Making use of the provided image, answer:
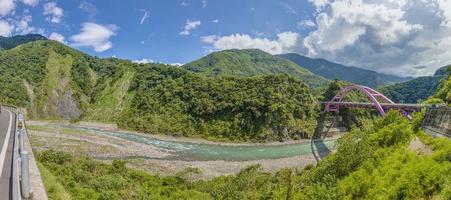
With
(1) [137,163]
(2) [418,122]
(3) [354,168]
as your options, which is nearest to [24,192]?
(3) [354,168]

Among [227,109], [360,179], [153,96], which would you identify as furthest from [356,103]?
[360,179]

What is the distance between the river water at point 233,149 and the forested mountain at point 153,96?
648cm

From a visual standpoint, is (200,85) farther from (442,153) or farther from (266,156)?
(442,153)

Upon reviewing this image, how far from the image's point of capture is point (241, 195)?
3266 centimetres

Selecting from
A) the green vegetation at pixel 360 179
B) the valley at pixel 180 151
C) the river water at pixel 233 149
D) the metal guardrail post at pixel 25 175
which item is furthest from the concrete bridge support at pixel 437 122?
the river water at pixel 233 149

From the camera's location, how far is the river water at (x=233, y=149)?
240 feet

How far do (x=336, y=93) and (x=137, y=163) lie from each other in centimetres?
7164

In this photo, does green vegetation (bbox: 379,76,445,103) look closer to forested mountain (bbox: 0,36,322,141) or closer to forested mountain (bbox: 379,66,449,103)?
forested mountain (bbox: 379,66,449,103)

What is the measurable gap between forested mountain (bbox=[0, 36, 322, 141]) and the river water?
6477 mm

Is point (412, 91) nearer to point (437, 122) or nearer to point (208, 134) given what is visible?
point (208, 134)

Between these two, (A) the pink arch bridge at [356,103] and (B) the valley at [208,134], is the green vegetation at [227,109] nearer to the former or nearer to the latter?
Result: (B) the valley at [208,134]

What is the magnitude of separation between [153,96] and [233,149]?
146 feet

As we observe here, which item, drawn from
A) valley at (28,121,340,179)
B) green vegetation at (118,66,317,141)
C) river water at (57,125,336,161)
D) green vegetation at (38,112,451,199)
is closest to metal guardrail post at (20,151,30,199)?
green vegetation at (38,112,451,199)

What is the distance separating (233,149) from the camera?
82.3 meters
